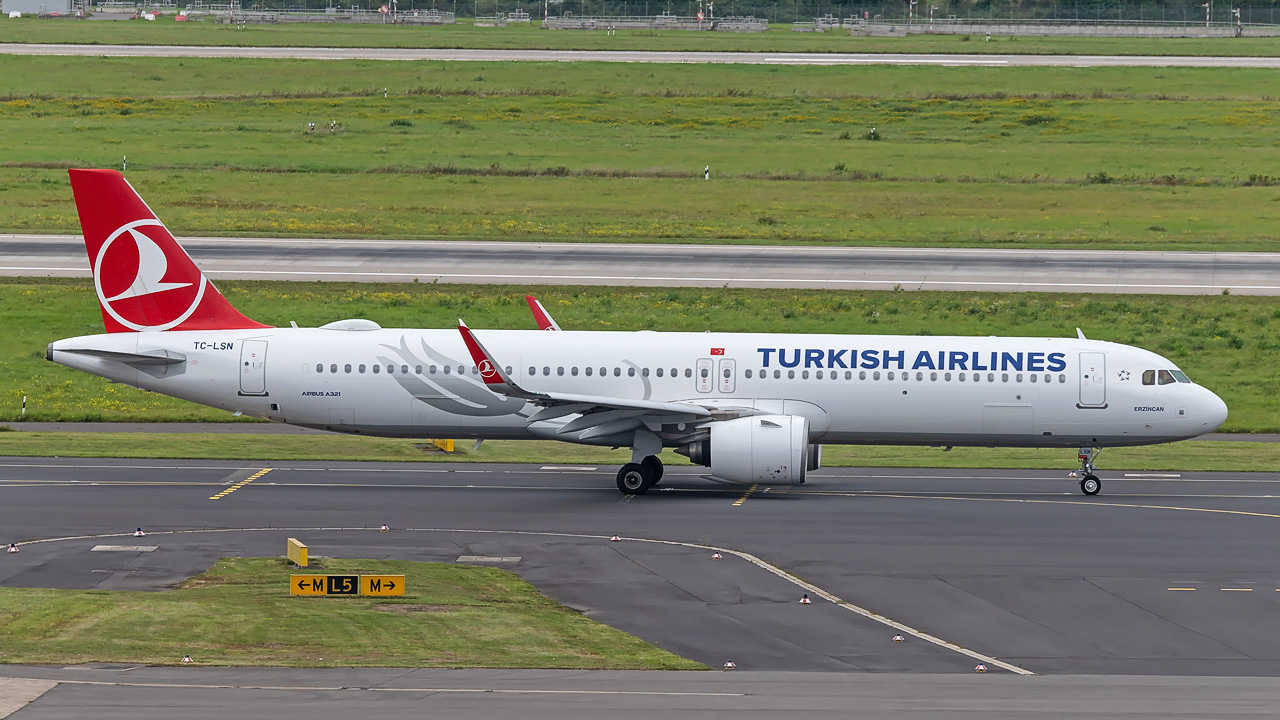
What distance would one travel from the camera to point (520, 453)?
4238 cm

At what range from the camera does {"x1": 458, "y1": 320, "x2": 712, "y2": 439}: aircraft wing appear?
1336 inches

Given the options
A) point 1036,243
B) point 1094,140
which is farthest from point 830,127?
point 1036,243

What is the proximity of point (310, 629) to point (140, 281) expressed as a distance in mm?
17273

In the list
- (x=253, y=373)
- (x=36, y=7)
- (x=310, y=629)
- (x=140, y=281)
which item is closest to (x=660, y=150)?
(x=140, y=281)

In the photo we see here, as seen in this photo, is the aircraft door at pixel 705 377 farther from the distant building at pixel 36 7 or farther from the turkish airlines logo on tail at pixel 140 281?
the distant building at pixel 36 7

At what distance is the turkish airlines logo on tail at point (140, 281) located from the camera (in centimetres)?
3759

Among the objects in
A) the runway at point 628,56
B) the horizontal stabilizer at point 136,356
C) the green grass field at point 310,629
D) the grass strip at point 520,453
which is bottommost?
the grass strip at point 520,453

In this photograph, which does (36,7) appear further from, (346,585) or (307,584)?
(346,585)

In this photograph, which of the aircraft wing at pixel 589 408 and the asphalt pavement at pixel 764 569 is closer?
the asphalt pavement at pixel 764 569

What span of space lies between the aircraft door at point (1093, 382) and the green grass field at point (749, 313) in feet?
54.6

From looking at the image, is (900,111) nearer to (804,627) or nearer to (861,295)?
(861,295)

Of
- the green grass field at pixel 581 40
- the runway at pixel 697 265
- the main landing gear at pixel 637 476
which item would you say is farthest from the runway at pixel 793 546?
the green grass field at pixel 581 40

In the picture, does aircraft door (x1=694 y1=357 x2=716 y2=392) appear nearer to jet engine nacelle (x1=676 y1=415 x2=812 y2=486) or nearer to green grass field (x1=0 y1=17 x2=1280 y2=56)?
jet engine nacelle (x1=676 y1=415 x2=812 y2=486)

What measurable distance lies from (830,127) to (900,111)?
8296 mm
